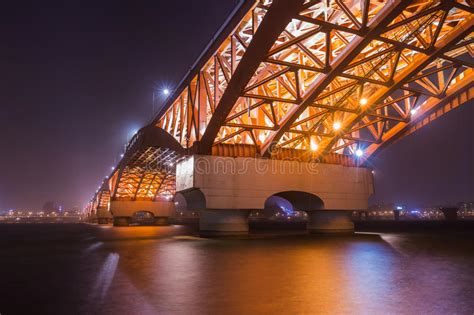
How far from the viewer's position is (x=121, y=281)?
8156 millimetres

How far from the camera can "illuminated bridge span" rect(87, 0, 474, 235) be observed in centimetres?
1599

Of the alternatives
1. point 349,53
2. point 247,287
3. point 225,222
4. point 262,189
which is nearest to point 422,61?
point 349,53

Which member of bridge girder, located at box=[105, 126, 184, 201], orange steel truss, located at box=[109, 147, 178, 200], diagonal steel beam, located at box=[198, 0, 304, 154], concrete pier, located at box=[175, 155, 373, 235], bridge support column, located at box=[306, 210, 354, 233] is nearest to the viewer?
diagonal steel beam, located at box=[198, 0, 304, 154]

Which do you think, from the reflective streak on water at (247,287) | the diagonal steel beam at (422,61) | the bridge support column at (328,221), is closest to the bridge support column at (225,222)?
the bridge support column at (328,221)

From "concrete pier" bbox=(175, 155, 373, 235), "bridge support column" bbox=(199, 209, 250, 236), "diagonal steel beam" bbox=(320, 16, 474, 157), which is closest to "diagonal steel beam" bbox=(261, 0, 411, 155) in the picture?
"concrete pier" bbox=(175, 155, 373, 235)

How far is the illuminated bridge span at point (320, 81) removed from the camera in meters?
16.0

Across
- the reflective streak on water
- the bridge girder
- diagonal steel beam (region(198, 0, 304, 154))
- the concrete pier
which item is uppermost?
diagonal steel beam (region(198, 0, 304, 154))

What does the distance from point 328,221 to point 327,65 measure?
14.9 m

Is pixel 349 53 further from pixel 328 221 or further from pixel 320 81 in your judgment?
pixel 328 221

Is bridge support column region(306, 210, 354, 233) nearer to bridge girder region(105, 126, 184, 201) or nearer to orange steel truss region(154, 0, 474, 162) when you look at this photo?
orange steel truss region(154, 0, 474, 162)

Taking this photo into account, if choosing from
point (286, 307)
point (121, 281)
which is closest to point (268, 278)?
point (286, 307)

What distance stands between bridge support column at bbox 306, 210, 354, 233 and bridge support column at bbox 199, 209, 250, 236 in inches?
270

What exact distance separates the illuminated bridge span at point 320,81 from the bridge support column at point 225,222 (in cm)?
19

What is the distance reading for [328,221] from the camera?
28031mm
